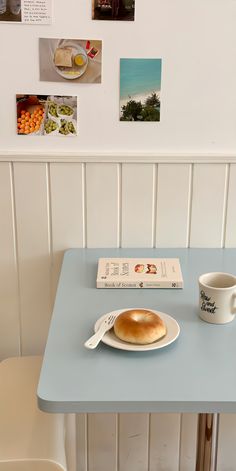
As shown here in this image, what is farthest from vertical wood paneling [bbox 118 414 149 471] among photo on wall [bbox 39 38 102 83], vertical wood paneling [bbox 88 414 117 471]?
photo on wall [bbox 39 38 102 83]

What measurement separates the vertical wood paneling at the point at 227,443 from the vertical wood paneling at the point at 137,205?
2.01ft

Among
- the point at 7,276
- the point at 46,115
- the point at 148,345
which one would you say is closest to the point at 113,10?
the point at 46,115

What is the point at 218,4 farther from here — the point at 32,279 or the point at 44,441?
the point at 44,441

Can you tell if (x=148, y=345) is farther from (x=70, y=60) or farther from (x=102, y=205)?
(x=70, y=60)

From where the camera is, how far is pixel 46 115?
58.9 inches

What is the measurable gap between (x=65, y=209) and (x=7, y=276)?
0.25 meters

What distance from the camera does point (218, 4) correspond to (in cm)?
144

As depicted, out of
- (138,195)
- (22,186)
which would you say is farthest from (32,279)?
(138,195)

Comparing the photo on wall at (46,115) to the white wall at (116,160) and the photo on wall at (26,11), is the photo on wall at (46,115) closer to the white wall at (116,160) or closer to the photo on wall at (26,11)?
the white wall at (116,160)

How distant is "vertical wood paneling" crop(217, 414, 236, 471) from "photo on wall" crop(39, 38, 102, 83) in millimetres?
1072

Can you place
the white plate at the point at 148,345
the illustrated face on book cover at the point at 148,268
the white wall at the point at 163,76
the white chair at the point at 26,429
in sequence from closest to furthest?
the white plate at the point at 148,345 → the white chair at the point at 26,429 → the illustrated face on book cover at the point at 148,268 → the white wall at the point at 163,76

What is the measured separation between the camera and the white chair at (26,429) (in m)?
1.19

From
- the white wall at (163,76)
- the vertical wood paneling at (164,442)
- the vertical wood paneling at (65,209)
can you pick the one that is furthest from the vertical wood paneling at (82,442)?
the white wall at (163,76)

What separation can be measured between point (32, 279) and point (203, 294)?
0.64 m
